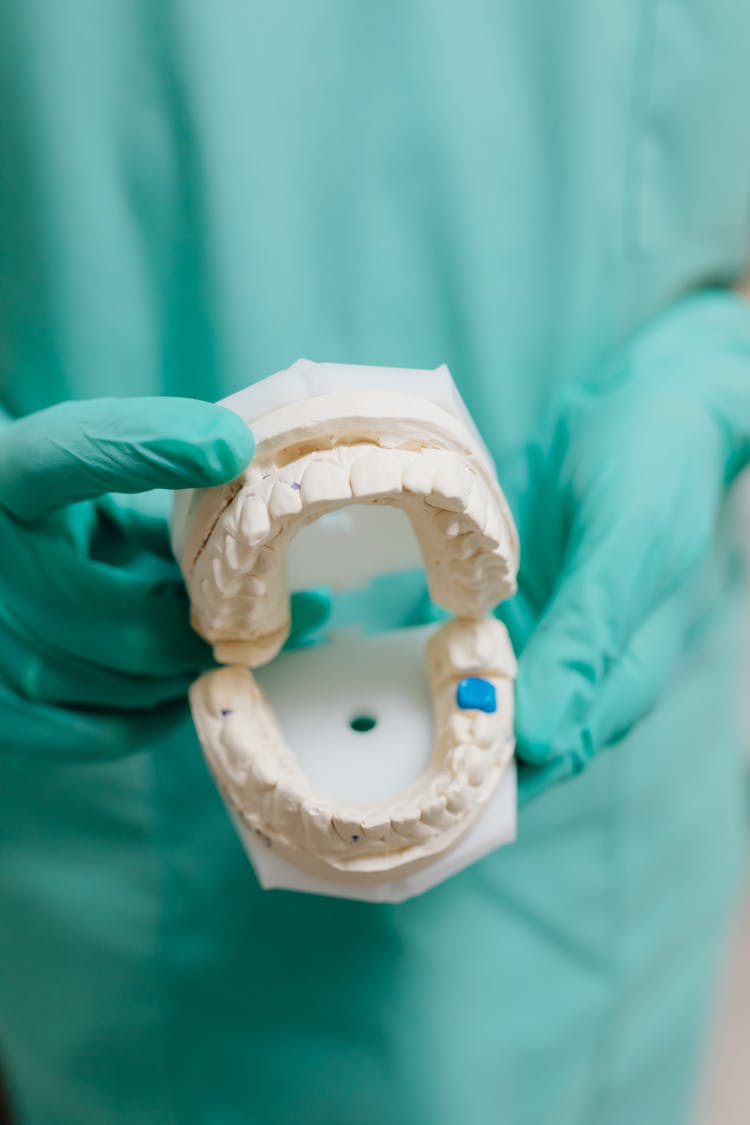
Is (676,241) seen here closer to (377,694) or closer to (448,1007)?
(377,694)

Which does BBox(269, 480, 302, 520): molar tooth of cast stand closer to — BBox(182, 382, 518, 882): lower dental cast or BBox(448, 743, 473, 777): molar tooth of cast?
BBox(182, 382, 518, 882): lower dental cast

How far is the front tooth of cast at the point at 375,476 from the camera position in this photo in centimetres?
44

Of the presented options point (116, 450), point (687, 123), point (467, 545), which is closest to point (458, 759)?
point (467, 545)

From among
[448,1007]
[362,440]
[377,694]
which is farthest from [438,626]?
[448,1007]

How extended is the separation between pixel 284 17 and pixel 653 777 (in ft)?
1.95

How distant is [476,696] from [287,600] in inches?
4.4

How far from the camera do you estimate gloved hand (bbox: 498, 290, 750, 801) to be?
23.9 inches

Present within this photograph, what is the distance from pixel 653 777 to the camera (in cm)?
82

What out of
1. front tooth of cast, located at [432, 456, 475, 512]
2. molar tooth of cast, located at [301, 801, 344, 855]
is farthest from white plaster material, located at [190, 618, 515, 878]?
front tooth of cast, located at [432, 456, 475, 512]

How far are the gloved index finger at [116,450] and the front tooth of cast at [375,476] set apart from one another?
0.05 metres

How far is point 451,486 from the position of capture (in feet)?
1.50

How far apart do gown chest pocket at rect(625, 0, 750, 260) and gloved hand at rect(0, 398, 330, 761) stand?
0.38m

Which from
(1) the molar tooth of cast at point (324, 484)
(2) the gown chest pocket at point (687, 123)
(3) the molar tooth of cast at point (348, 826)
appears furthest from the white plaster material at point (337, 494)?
(2) the gown chest pocket at point (687, 123)

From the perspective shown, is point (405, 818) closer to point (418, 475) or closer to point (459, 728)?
point (459, 728)
